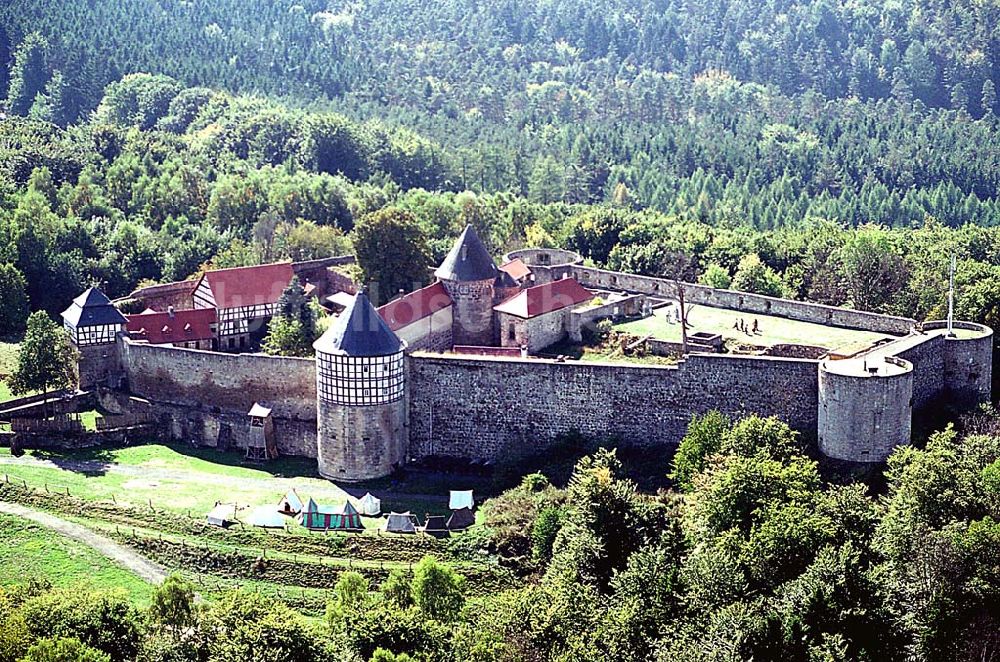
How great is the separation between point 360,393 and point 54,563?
33.7ft

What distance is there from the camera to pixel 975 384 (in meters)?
45.0

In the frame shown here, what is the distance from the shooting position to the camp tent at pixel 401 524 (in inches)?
1665

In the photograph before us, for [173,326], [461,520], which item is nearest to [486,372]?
[461,520]

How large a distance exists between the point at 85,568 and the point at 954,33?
12467cm

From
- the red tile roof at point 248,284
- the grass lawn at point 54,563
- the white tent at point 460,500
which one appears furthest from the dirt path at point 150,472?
the red tile roof at point 248,284

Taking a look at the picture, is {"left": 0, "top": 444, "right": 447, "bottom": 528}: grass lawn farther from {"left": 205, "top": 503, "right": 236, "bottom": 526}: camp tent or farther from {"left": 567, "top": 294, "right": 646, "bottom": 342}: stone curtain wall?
{"left": 567, "top": 294, "right": 646, "bottom": 342}: stone curtain wall

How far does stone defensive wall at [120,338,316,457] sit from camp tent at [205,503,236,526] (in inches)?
194

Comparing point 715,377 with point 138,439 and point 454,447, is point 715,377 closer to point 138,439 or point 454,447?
point 454,447

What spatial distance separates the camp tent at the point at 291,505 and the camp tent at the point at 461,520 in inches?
177

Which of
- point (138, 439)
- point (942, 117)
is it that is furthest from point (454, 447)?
point (942, 117)

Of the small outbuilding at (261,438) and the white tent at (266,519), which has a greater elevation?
the small outbuilding at (261,438)

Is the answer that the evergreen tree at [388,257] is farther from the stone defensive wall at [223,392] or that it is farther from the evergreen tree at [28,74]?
the evergreen tree at [28,74]

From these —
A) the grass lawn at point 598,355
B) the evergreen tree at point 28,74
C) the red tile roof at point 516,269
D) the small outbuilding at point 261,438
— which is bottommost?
the small outbuilding at point 261,438

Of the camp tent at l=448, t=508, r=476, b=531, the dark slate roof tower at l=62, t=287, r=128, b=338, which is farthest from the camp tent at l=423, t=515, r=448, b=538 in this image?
the dark slate roof tower at l=62, t=287, r=128, b=338
